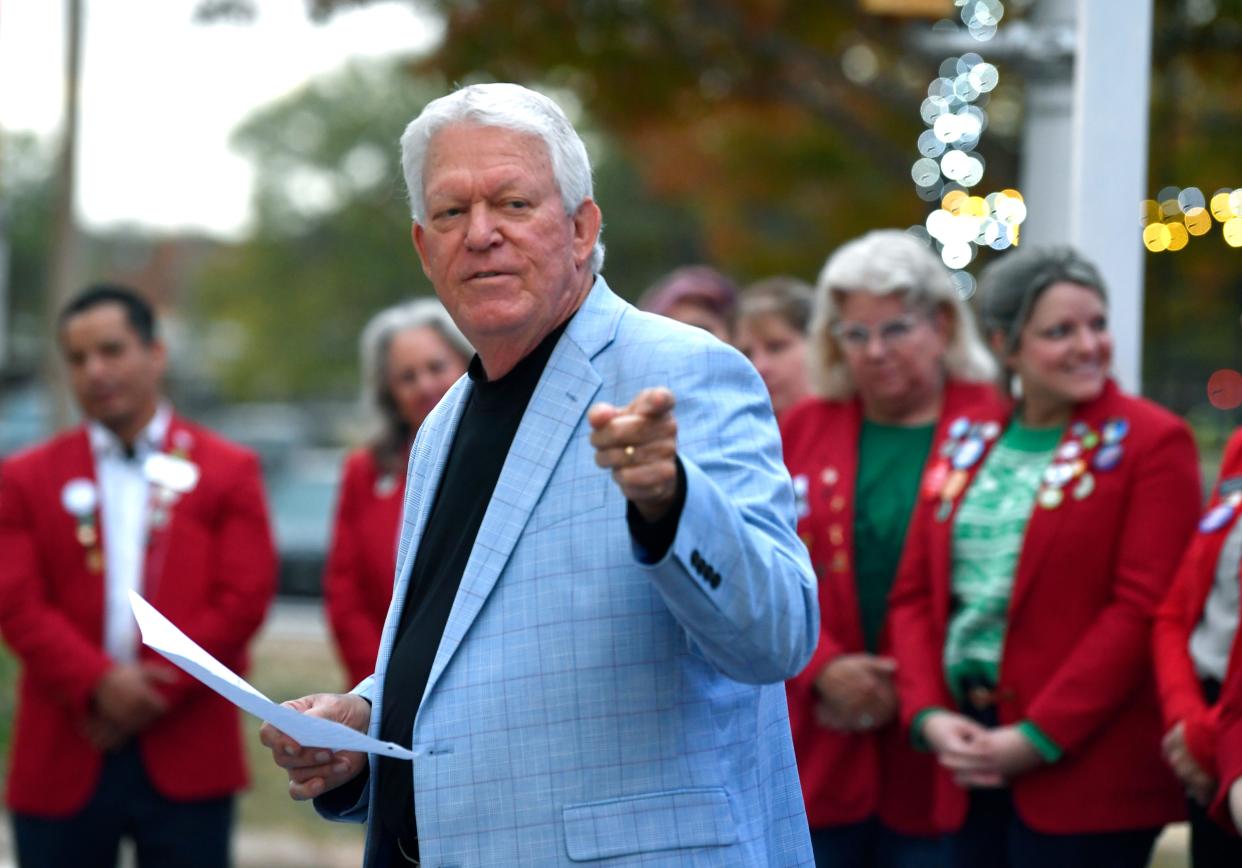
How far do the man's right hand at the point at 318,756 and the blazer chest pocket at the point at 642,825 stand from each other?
0.52 metres

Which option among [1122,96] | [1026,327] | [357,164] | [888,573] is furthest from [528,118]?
[357,164]

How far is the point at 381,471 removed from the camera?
5461 mm

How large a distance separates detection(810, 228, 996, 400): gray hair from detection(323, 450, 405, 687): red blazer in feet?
5.24

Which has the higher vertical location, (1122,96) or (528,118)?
(1122,96)

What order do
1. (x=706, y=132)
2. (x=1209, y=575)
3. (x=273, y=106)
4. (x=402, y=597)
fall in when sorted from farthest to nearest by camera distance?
(x=273, y=106) → (x=706, y=132) → (x=1209, y=575) → (x=402, y=597)

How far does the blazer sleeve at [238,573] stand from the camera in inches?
197

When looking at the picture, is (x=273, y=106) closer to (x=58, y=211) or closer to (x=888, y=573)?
(x=58, y=211)

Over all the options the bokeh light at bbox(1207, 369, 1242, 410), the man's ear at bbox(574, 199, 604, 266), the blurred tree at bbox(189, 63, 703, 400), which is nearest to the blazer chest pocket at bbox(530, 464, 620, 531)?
the man's ear at bbox(574, 199, 604, 266)

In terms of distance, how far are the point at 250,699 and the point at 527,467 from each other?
0.52m

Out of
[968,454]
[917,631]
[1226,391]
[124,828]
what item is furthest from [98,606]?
[1226,391]

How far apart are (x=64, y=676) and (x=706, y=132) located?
13.2 m

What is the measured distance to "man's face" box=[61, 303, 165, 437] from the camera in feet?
16.7

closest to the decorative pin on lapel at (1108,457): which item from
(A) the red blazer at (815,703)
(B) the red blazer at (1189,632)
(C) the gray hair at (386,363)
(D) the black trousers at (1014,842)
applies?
(B) the red blazer at (1189,632)

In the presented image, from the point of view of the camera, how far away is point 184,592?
197 inches
